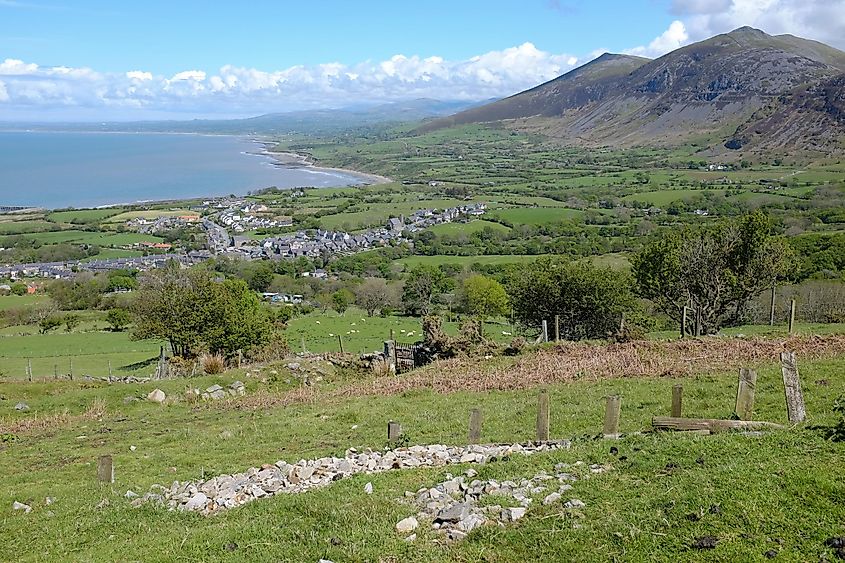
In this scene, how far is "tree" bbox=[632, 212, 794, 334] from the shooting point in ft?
119

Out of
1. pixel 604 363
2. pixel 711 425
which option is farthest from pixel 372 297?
pixel 711 425

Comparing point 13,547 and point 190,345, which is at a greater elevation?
point 13,547

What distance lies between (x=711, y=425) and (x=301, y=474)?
7.92m

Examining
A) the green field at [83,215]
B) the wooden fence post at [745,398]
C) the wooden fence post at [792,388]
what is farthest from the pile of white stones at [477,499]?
the green field at [83,215]

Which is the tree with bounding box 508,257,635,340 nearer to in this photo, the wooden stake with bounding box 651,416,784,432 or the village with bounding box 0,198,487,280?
the wooden stake with bounding box 651,416,784,432

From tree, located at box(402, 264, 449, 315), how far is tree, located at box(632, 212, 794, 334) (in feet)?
144

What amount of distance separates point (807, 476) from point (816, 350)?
Answer: 1406 centimetres

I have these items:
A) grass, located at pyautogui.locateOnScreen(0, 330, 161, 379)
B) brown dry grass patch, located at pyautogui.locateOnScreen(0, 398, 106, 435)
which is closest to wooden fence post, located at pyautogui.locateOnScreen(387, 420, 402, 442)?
brown dry grass patch, located at pyautogui.locateOnScreen(0, 398, 106, 435)

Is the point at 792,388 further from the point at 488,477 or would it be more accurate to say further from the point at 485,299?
the point at 485,299

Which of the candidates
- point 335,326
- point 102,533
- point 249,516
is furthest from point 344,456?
point 335,326

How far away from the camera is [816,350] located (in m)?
21.5

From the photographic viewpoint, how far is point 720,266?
121 feet

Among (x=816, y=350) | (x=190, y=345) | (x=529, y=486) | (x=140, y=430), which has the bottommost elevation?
(x=190, y=345)

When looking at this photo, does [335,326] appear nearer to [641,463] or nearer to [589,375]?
[589,375]
